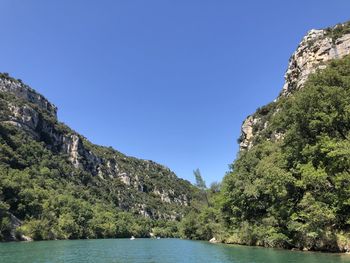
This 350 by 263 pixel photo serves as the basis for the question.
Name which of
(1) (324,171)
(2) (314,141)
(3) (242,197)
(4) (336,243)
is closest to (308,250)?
(4) (336,243)

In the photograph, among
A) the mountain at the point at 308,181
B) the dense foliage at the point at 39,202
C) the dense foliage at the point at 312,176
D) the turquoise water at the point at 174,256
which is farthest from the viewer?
the dense foliage at the point at 39,202

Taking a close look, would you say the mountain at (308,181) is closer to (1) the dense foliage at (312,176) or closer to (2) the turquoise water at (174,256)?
(1) the dense foliage at (312,176)

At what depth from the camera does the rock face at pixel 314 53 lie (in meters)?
→ 97.1

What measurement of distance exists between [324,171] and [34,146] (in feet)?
594

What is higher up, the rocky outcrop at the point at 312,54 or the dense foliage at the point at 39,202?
the rocky outcrop at the point at 312,54

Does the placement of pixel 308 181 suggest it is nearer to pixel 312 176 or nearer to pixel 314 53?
pixel 312 176

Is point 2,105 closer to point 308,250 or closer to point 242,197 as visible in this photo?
point 242,197

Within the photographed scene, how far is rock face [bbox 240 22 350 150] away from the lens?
3821 inches

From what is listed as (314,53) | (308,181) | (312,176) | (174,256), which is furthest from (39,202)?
(312,176)

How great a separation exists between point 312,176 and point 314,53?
6989cm

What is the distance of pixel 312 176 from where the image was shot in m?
44.5

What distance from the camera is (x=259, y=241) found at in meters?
63.0

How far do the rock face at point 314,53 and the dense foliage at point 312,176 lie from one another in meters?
41.7

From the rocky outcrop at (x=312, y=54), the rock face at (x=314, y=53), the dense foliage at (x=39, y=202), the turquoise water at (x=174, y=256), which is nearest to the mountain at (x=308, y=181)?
the turquoise water at (x=174, y=256)
